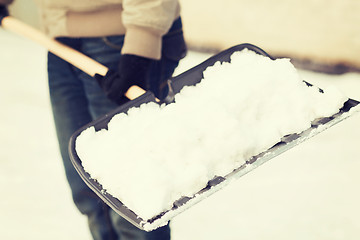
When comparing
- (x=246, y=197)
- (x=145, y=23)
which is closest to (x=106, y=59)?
(x=145, y=23)

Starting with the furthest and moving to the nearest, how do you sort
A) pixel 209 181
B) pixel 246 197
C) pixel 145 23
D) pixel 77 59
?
pixel 246 197
pixel 77 59
pixel 145 23
pixel 209 181

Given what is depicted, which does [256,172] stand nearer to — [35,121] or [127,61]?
[127,61]

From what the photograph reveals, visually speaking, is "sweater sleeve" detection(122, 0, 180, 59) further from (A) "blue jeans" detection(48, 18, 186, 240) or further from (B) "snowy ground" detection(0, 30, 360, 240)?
(B) "snowy ground" detection(0, 30, 360, 240)

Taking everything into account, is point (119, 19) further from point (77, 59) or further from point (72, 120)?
point (72, 120)

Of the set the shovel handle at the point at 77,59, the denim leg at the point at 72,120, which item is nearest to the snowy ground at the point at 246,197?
the denim leg at the point at 72,120

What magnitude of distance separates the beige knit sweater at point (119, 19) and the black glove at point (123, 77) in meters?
0.02

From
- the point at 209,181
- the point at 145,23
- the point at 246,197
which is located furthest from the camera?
the point at 246,197

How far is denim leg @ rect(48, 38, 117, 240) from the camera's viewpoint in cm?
117

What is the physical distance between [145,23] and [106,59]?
18 cm

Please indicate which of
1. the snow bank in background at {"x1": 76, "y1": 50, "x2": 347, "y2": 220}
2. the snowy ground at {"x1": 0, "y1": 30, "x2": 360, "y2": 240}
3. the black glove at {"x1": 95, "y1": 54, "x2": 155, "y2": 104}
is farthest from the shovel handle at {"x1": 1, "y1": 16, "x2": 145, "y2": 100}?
the snowy ground at {"x1": 0, "y1": 30, "x2": 360, "y2": 240}

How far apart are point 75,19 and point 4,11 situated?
49cm

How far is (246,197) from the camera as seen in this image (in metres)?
1.60

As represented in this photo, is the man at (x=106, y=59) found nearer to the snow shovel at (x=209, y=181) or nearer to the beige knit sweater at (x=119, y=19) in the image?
the beige knit sweater at (x=119, y=19)

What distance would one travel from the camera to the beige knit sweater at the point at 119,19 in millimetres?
1001
